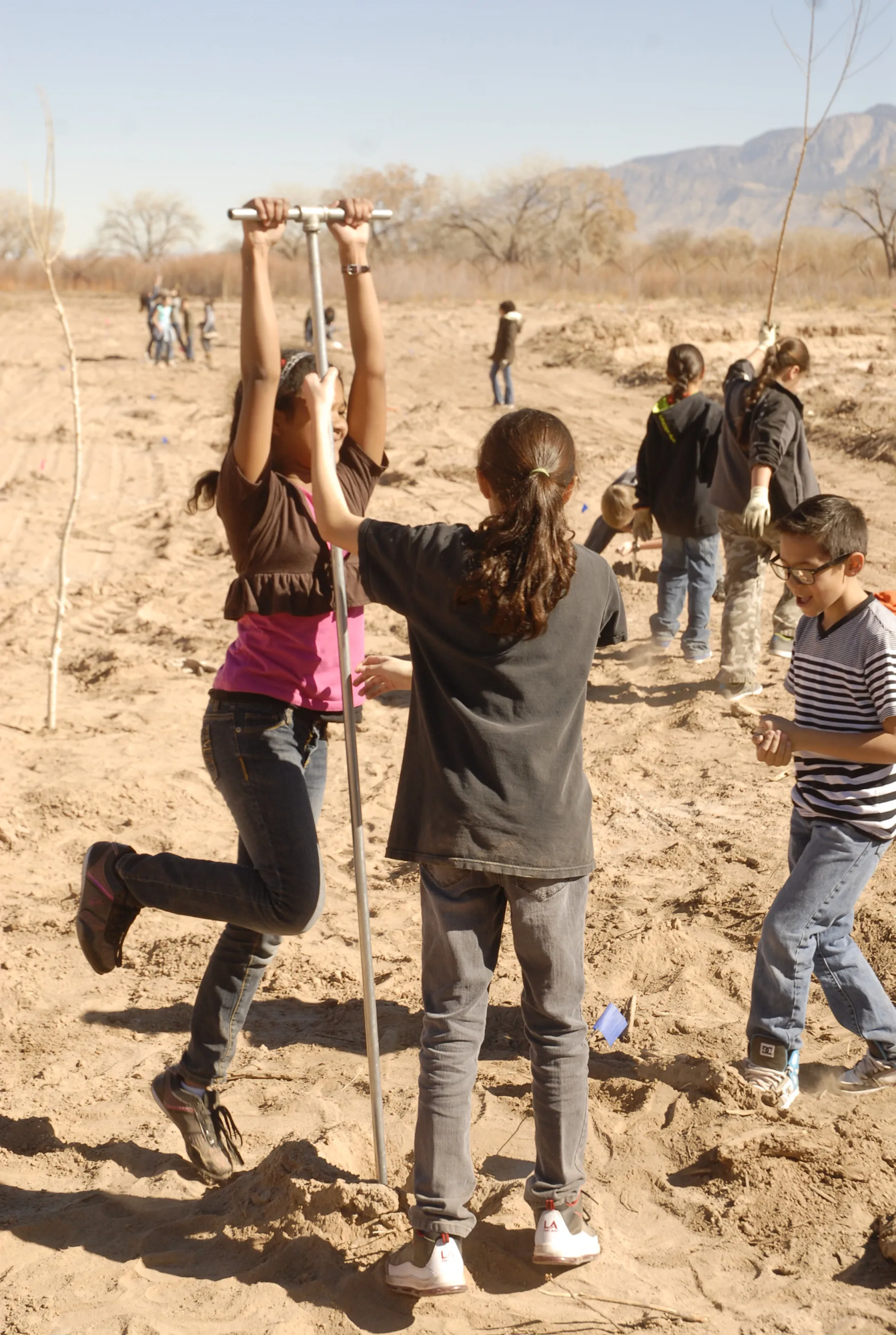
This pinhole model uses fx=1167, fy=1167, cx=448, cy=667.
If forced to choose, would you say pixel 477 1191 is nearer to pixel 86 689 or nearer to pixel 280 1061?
pixel 280 1061

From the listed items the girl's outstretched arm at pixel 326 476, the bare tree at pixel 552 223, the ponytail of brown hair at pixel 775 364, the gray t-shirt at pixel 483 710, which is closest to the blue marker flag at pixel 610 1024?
the gray t-shirt at pixel 483 710

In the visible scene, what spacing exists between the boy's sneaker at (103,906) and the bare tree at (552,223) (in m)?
54.1

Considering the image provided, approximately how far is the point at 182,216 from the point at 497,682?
79.4m

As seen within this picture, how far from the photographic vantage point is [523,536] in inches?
88.4

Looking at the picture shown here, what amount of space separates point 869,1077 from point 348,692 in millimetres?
1808

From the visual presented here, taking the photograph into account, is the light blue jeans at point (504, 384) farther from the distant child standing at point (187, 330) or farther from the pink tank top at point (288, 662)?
the pink tank top at point (288, 662)

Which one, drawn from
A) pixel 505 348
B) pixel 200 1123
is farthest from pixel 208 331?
pixel 200 1123

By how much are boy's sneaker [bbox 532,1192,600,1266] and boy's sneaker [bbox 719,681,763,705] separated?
4.23 metres

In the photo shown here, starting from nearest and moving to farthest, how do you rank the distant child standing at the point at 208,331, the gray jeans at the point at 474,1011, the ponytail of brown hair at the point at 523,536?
Result: the ponytail of brown hair at the point at 523,536 → the gray jeans at the point at 474,1011 → the distant child standing at the point at 208,331

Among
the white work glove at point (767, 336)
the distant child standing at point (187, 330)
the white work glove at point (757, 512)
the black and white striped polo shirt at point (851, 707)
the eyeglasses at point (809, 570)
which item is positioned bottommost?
the black and white striped polo shirt at point (851, 707)

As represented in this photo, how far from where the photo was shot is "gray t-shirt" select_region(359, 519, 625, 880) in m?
2.29

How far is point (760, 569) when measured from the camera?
6.30 m

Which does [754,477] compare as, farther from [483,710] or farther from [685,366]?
[483,710]

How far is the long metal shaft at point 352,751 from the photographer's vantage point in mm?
2631
